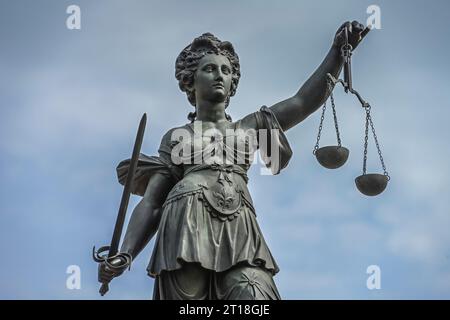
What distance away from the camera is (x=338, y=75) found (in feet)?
45.4

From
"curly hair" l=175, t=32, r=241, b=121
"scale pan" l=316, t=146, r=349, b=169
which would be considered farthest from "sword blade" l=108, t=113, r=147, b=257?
"scale pan" l=316, t=146, r=349, b=169

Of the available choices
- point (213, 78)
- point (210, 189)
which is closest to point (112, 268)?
point (210, 189)

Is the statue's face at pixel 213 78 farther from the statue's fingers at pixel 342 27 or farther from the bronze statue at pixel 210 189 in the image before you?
the statue's fingers at pixel 342 27

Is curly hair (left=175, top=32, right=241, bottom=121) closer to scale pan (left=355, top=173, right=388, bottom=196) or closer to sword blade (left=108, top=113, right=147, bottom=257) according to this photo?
scale pan (left=355, top=173, right=388, bottom=196)

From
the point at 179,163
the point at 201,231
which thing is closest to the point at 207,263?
the point at 201,231

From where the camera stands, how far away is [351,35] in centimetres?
1373

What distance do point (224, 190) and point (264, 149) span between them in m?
1.04

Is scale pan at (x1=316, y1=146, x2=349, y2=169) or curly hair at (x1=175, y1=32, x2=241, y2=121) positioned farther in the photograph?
curly hair at (x1=175, y1=32, x2=241, y2=121)

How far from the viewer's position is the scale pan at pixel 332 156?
13336 mm

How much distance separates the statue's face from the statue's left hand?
129 centimetres

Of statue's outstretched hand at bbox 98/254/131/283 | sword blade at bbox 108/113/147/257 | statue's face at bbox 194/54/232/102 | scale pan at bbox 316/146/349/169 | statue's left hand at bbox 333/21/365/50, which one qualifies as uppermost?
statue's left hand at bbox 333/21/365/50

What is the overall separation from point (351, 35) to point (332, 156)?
147 cm

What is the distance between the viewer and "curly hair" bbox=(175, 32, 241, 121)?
13.9 metres
